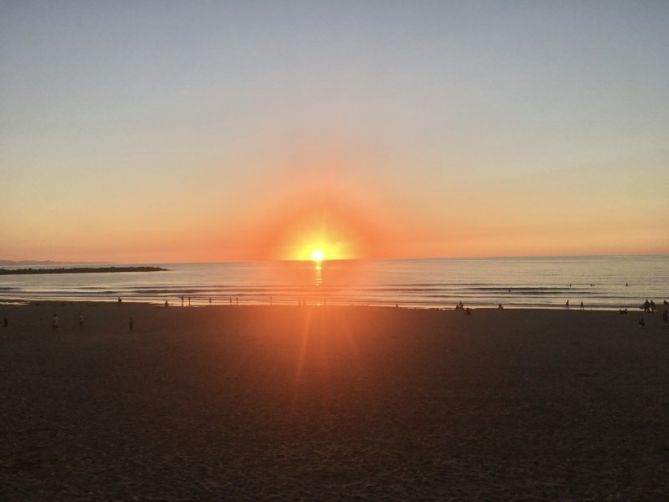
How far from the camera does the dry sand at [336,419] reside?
10281mm

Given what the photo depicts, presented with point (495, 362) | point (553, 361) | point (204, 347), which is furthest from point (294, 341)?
point (553, 361)

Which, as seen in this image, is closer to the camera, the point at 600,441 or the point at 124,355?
the point at 600,441

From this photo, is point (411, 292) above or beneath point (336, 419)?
above

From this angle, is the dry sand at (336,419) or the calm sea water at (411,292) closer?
the dry sand at (336,419)

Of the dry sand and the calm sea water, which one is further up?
the calm sea water

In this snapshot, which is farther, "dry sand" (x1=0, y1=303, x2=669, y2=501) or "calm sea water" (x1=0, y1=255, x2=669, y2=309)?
"calm sea water" (x1=0, y1=255, x2=669, y2=309)

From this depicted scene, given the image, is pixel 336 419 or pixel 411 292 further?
pixel 411 292

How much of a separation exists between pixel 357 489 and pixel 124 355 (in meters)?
18.5

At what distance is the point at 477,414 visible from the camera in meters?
15.0

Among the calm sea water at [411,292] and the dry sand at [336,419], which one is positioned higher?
the calm sea water at [411,292]

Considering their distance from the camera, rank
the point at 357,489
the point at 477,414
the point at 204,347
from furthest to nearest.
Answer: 1. the point at 204,347
2. the point at 477,414
3. the point at 357,489

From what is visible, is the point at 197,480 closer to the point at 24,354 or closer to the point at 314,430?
the point at 314,430

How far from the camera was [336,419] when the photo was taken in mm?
14672

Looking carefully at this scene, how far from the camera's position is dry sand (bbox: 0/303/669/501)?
1028 cm
